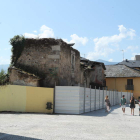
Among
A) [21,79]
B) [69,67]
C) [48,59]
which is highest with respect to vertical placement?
[48,59]

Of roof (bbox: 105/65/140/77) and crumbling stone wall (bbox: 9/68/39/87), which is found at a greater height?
roof (bbox: 105/65/140/77)

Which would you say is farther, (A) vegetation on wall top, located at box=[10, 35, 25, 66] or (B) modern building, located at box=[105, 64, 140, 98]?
(B) modern building, located at box=[105, 64, 140, 98]

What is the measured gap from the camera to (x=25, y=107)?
16.5 m

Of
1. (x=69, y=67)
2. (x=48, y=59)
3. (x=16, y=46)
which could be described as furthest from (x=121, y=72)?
(x=16, y=46)

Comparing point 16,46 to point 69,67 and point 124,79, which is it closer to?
point 69,67

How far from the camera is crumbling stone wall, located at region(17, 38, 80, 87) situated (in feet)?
64.8

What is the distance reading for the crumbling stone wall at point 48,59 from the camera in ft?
64.8

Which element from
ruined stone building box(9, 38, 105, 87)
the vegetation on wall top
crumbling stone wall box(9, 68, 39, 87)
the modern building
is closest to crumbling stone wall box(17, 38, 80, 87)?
ruined stone building box(9, 38, 105, 87)

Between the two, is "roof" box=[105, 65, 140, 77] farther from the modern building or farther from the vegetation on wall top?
the vegetation on wall top

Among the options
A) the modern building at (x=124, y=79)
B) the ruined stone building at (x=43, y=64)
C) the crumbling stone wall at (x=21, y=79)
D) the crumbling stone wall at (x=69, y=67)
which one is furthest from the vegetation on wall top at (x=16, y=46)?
the modern building at (x=124, y=79)

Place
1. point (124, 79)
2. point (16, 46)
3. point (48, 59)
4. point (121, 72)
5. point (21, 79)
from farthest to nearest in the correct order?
1. point (121, 72)
2. point (124, 79)
3. point (16, 46)
4. point (48, 59)
5. point (21, 79)

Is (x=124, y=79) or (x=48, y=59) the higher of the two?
(x=48, y=59)

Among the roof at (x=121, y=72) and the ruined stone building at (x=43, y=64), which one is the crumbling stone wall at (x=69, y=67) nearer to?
the ruined stone building at (x=43, y=64)

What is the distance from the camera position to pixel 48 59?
20047 millimetres
